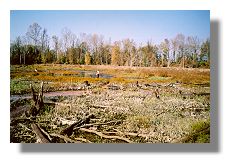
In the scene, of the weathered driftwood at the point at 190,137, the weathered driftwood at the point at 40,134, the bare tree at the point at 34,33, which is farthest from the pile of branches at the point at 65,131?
the bare tree at the point at 34,33

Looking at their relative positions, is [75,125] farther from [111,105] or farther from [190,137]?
[190,137]

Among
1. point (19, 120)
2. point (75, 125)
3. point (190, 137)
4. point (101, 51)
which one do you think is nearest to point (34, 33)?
point (101, 51)

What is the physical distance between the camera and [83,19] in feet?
10.1

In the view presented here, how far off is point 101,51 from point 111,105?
458mm

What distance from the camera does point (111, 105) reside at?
3.11m

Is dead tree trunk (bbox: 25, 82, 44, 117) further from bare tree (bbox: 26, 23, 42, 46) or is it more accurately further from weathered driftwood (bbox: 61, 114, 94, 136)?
bare tree (bbox: 26, 23, 42, 46)

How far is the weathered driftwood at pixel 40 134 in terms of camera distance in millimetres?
3049

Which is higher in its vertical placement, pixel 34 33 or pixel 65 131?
pixel 34 33

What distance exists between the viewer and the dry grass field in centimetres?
306

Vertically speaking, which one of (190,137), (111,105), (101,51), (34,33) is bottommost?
(190,137)

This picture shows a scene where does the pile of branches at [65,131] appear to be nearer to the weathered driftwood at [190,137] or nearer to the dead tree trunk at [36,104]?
the dead tree trunk at [36,104]

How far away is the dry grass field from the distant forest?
0.06m
